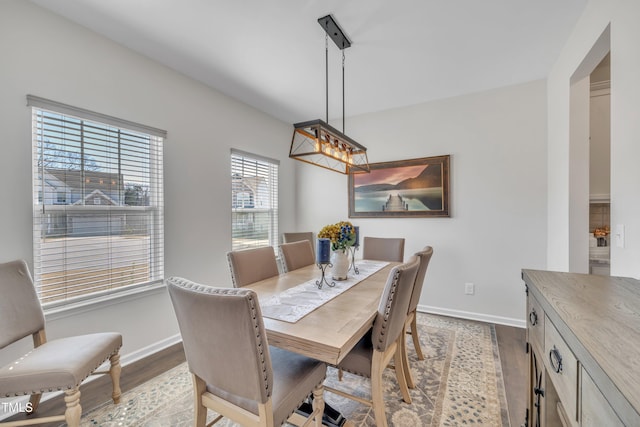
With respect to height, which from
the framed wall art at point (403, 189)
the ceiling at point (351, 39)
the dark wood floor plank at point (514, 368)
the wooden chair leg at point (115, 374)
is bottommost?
the dark wood floor plank at point (514, 368)

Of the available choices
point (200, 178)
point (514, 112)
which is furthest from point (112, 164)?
point (514, 112)

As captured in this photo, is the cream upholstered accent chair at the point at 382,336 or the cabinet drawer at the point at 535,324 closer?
the cabinet drawer at the point at 535,324

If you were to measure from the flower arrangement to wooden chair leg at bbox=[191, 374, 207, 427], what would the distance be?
123 cm

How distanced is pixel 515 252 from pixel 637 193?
1997 mm

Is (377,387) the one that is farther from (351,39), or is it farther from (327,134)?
(351,39)

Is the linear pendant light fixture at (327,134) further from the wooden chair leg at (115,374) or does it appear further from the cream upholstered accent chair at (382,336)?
the wooden chair leg at (115,374)

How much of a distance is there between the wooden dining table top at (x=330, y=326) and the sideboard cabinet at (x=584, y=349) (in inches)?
27.9

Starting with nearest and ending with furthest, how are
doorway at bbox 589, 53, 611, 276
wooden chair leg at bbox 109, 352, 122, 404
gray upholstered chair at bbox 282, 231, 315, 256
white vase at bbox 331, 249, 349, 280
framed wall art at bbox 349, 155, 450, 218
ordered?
wooden chair leg at bbox 109, 352, 122, 404, white vase at bbox 331, 249, 349, 280, doorway at bbox 589, 53, 611, 276, framed wall art at bbox 349, 155, 450, 218, gray upholstered chair at bbox 282, 231, 315, 256

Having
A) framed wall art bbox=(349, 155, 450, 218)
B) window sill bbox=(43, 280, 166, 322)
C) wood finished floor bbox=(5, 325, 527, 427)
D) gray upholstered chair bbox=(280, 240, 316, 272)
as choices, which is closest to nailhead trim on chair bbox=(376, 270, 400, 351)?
wood finished floor bbox=(5, 325, 527, 427)

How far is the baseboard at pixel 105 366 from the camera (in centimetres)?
170

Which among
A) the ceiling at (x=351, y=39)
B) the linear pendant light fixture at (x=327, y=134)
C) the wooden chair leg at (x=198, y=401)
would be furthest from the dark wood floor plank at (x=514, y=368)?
the ceiling at (x=351, y=39)

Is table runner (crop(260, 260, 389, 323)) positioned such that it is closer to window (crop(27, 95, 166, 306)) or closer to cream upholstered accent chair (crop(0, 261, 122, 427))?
cream upholstered accent chair (crop(0, 261, 122, 427))

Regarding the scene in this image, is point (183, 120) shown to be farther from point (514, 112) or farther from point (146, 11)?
point (514, 112)

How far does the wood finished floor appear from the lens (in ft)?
5.81
